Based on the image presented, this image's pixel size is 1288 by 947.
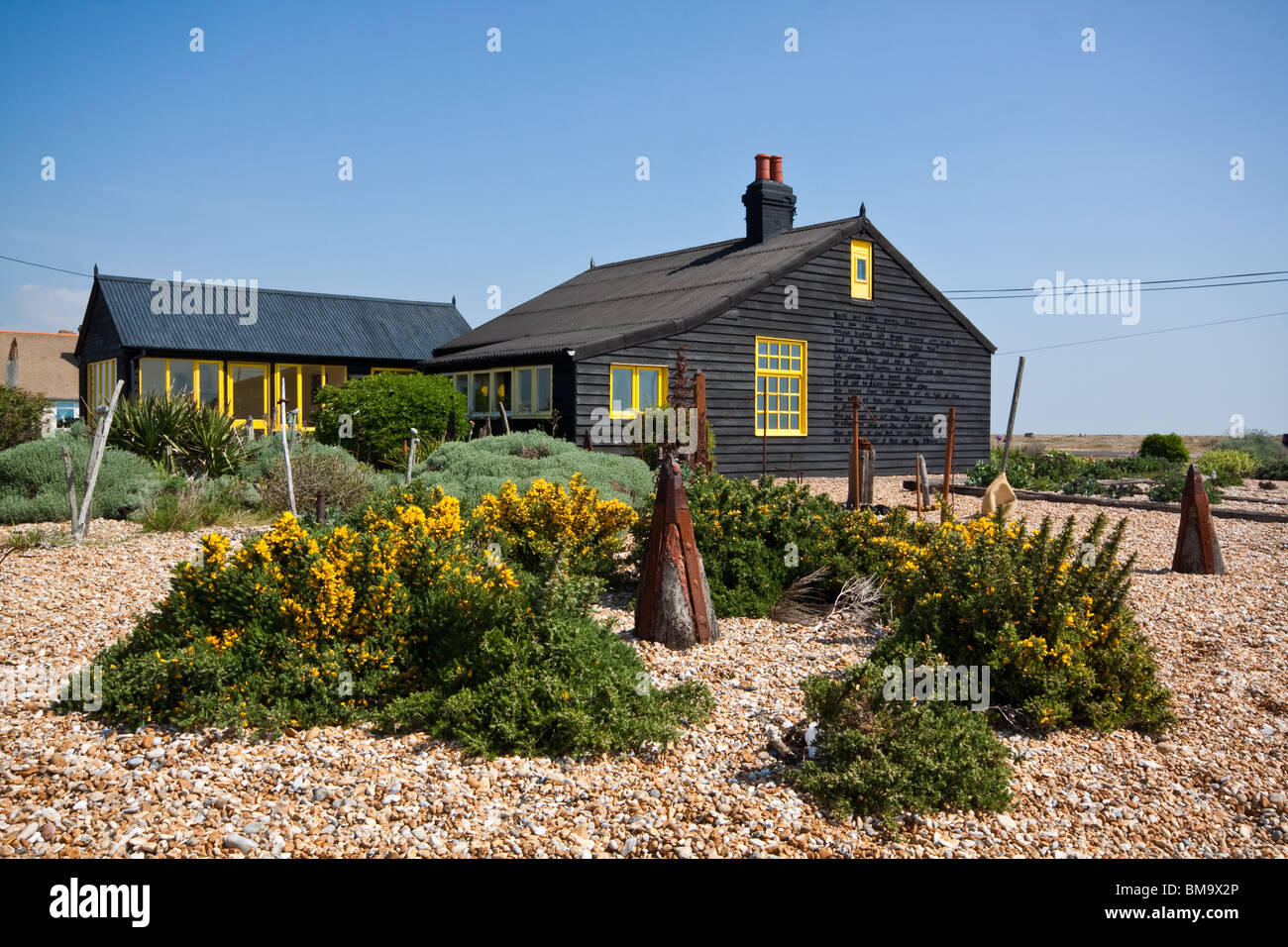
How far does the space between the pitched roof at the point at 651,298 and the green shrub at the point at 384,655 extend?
451 inches

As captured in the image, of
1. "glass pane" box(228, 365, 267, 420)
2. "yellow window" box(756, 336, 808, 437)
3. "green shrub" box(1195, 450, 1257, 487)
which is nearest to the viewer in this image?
"yellow window" box(756, 336, 808, 437)

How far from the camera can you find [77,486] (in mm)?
11281

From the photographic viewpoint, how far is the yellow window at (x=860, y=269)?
66.1 ft

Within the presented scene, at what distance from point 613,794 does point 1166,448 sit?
2606 cm

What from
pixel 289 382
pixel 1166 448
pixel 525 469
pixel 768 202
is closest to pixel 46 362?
pixel 289 382

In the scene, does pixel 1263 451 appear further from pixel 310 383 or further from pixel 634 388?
pixel 310 383

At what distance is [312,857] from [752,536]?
4381 mm

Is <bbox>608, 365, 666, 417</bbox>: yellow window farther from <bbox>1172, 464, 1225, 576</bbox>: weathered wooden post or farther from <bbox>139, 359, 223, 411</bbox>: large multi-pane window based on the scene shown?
<bbox>139, 359, 223, 411</bbox>: large multi-pane window

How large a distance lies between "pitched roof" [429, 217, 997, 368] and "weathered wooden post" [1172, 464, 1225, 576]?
9980mm

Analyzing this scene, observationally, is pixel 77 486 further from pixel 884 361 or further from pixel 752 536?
pixel 884 361

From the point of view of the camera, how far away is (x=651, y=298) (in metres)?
20.6

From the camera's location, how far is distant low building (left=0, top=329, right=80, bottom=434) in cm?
4128

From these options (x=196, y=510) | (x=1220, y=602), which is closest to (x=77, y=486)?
(x=196, y=510)

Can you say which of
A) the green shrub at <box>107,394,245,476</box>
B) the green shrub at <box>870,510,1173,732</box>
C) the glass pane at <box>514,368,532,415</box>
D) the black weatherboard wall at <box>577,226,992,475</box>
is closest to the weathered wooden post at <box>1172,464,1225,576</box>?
the green shrub at <box>870,510,1173,732</box>
